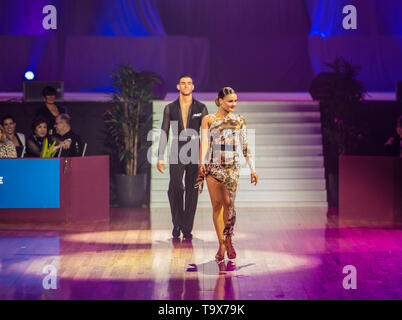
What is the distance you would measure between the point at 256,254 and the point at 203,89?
8892 mm

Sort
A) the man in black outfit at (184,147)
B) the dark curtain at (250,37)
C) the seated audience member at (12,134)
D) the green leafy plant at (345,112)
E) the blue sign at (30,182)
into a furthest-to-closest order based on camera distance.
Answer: the dark curtain at (250,37), the green leafy plant at (345,112), the seated audience member at (12,134), the blue sign at (30,182), the man in black outfit at (184,147)

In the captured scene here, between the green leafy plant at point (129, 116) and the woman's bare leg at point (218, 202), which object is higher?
the green leafy plant at point (129, 116)

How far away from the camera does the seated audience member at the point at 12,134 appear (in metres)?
8.95

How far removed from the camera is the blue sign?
25.7ft

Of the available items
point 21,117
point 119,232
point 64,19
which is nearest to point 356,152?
point 119,232

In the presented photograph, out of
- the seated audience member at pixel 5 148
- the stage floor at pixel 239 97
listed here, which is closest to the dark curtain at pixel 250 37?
the stage floor at pixel 239 97

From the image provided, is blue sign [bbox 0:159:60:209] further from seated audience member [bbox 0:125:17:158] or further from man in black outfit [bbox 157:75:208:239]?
man in black outfit [bbox 157:75:208:239]

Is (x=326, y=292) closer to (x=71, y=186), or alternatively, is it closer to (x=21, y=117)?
(x=71, y=186)

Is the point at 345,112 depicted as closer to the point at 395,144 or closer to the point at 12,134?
the point at 395,144

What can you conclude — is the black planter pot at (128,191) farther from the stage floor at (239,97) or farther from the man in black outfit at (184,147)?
the stage floor at (239,97)

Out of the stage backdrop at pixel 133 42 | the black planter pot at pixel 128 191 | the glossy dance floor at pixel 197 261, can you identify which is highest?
the stage backdrop at pixel 133 42

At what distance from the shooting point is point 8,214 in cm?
794

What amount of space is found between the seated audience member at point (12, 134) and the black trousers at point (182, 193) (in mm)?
2963

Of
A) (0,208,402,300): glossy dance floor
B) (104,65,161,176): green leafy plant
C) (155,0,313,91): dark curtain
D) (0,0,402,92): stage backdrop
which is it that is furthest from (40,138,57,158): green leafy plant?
(155,0,313,91): dark curtain
